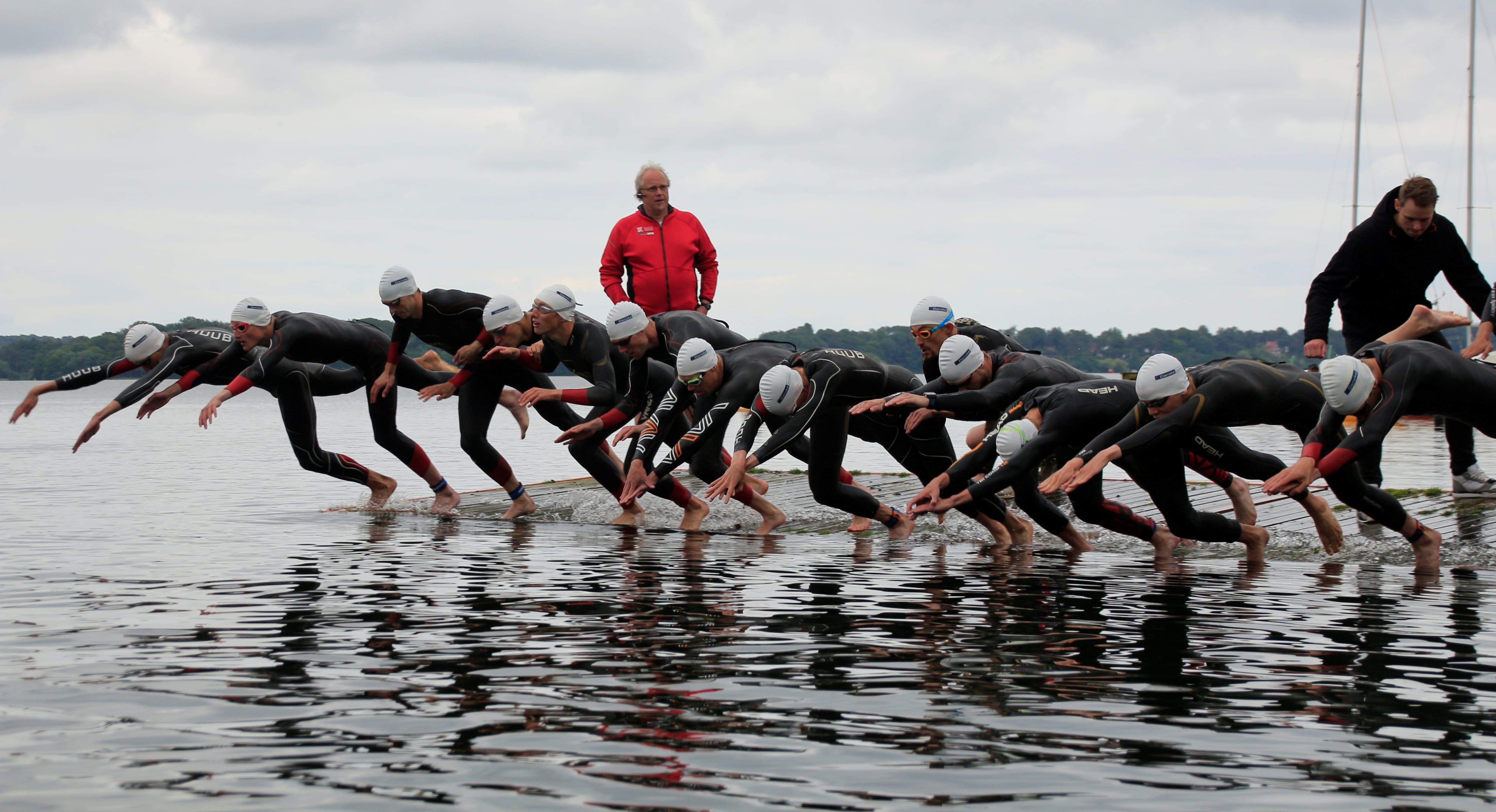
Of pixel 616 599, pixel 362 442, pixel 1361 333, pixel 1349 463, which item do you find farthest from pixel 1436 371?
pixel 362 442

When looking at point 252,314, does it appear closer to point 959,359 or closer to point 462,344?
point 462,344

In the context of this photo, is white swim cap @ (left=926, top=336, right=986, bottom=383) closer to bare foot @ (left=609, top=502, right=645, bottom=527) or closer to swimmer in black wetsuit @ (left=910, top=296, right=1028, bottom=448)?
swimmer in black wetsuit @ (left=910, top=296, right=1028, bottom=448)

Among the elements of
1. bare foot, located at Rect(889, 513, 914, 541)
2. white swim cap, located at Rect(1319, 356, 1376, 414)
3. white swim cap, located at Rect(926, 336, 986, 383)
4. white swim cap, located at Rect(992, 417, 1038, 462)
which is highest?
white swim cap, located at Rect(926, 336, 986, 383)

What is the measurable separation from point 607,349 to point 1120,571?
18.1 feet

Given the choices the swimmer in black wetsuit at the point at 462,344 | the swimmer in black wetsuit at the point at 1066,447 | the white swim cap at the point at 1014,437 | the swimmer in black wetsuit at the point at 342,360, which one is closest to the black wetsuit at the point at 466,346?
the swimmer in black wetsuit at the point at 462,344

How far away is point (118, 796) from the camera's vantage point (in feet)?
14.4

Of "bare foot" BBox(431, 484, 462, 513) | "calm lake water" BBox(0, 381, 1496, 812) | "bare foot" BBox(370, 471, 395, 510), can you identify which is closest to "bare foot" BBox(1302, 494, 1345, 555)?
"calm lake water" BBox(0, 381, 1496, 812)

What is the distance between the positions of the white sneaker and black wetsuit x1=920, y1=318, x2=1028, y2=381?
4144mm

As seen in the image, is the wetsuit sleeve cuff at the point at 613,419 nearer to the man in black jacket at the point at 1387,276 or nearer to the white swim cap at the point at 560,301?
the white swim cap at the point at 560,301

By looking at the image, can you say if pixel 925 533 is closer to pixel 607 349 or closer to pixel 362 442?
pixel 607 349

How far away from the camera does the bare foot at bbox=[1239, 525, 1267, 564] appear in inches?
438

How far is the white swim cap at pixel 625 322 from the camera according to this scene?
12.8m

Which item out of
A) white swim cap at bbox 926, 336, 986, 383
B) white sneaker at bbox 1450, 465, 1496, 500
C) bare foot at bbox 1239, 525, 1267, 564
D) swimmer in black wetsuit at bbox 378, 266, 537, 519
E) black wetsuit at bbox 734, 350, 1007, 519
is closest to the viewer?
bare foot at bbox 1239, 525, 1267, 564

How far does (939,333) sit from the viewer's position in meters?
12.0
